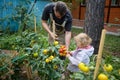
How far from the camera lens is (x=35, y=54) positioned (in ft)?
11.0

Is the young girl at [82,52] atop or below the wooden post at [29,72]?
atop

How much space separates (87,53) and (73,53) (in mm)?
242

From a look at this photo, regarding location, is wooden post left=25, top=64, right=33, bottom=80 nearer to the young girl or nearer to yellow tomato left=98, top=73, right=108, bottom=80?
the young girl

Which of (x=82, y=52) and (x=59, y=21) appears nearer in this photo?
(x=82, y=52)

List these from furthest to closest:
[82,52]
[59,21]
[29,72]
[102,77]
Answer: [59,21], [29,72], [82,52], [102,77]

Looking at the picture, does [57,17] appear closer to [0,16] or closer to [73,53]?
[73,53]

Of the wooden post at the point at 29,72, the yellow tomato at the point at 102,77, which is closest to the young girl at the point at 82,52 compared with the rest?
the wooden post at the point at 29,72

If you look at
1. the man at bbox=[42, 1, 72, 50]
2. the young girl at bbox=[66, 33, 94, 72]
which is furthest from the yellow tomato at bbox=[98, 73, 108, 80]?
the man at bbox=[42, 1, 72, 50]

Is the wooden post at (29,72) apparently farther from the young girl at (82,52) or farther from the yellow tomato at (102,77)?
the yellow tomato at (102,77)

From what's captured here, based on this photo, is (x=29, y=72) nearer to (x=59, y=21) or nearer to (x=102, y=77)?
(x=59, y=21)

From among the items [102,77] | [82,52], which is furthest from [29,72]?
[102,77]

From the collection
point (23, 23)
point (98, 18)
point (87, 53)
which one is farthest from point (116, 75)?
point (23, 23)

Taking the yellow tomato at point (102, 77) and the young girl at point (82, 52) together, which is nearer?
the yellow tomato at point (102, 77)

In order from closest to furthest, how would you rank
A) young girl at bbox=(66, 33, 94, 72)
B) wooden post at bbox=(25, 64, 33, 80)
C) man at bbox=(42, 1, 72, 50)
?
young girl at bbox=(66, 33, 94, 72), wooden post at bbox=(25, 64, 33, 80), man at bbox=(42, 1, 72, 50)
